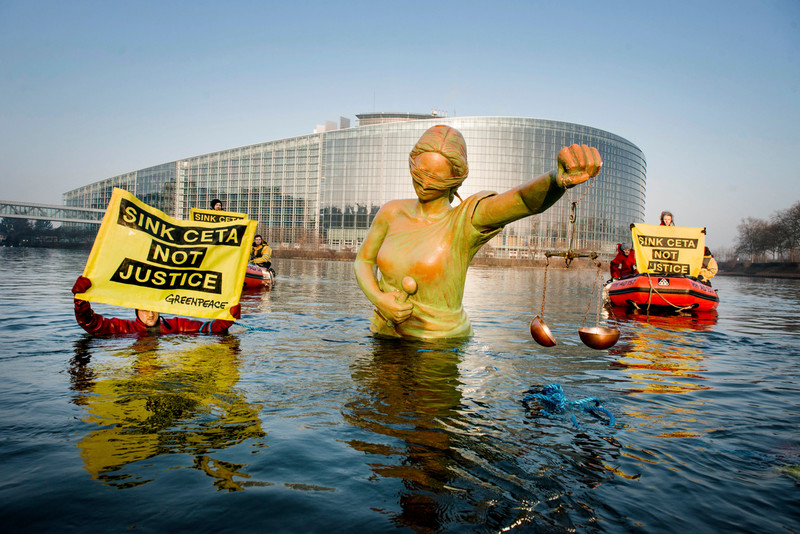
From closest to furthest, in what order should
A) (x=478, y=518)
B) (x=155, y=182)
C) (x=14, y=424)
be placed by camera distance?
(x=478, y=518), (x=14, y=424), (x=155, y=182)

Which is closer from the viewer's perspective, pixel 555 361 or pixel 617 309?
pixel 555 361

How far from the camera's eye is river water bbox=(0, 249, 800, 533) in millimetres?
1842

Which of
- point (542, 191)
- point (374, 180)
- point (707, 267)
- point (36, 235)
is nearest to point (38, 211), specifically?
point (36, 235)

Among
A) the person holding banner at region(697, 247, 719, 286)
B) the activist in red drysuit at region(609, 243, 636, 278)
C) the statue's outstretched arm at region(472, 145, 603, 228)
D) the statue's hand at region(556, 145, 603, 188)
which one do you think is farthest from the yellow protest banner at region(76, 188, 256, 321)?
the person holding banner at region(697, 247, 719, 286)

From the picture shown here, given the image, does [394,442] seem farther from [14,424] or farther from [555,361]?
[555,361]

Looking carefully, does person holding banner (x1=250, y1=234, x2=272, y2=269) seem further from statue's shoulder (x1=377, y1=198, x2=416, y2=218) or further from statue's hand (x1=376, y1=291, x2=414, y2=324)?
statue's hand (x1=376, y1=291, x2=414, y2=324)

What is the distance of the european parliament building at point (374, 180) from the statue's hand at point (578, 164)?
240 ft

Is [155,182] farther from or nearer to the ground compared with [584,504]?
farther from the ground

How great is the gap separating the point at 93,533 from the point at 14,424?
1421 millimetres

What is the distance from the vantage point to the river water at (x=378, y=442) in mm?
→ 1842

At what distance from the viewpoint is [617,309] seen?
44.4 feet

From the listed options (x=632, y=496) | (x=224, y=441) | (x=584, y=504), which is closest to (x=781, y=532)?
(x=632, y=496)

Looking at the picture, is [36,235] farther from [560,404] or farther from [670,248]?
[560,404]

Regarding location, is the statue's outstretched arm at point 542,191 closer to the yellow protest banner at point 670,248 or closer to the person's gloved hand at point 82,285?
the person's gloved hand at point 82,285
